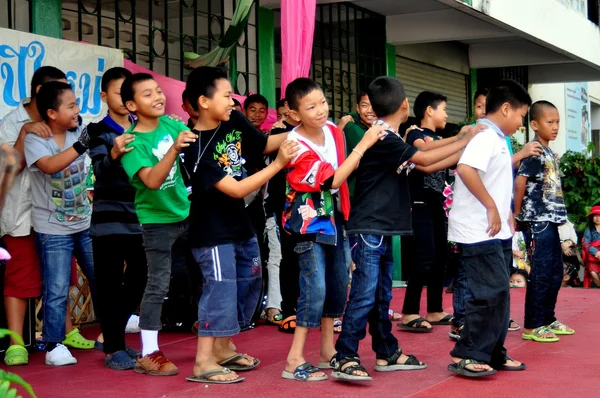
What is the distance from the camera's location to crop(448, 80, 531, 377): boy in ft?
15.7

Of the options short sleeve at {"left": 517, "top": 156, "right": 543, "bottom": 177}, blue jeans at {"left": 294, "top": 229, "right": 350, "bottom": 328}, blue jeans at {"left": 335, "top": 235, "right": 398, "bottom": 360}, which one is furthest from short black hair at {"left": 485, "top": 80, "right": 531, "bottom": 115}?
blue jeans at {"left": 294, "top": 229, "right": 350, "bottom": 328}

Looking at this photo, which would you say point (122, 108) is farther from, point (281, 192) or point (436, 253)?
point (436, 253)

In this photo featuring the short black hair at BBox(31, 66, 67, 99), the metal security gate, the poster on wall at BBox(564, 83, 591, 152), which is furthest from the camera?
the poster on wall at BBox(564, 83, 591, 152)

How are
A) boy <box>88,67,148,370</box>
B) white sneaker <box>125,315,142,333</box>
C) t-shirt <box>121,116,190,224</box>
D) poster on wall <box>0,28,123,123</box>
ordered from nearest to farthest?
t-shirt <box>121,116,190,224</box>
boy <box>88,67,148,370</box>
poster on wall <box>0,28,123,123</box>
white sneaker <box>125,315,142,333</box>

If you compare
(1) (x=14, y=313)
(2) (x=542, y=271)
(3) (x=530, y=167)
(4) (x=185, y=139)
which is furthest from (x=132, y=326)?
(3) (x=530, y=167)

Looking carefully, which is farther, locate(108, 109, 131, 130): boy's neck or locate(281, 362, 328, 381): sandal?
locate(108, 109, 131, 130): boy's neck

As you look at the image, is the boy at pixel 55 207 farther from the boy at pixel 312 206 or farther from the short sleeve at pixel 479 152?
the short sleeve at pixel 479 152

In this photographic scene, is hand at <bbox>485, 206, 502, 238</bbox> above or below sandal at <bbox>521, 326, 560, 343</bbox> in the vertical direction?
above

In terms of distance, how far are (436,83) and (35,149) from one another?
9675mm

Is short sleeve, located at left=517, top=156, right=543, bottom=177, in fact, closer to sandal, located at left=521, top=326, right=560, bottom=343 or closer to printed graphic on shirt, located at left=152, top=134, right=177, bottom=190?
sandal, located at left=521, top=326, right=560, bottom=343

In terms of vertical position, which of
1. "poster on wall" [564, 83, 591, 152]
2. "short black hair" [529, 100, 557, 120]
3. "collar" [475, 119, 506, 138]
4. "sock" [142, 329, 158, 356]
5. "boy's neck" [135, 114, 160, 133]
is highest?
"poster on wall" [564, 83, 591, 152]

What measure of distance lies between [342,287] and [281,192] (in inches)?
48.7

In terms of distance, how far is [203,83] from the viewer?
4.83 meters

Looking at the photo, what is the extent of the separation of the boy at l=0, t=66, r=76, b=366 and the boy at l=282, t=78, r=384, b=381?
171 centimetres
